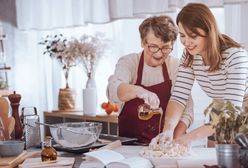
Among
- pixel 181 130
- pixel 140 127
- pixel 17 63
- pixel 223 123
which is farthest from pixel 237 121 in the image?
pixel 17 63

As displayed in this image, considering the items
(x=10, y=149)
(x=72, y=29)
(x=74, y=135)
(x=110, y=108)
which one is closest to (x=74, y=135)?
(x=74, y=135)

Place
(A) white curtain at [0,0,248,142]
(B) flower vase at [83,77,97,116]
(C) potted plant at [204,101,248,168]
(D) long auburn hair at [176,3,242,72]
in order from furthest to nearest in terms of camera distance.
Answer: (B) flower vase at [83,77,97,116], (A) white curtain at [0,0,248,142], (D) long auburn hair at [176,3,242,72], (C) potted plant at [204,101,248,168]

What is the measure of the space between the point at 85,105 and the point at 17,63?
44.3 inches

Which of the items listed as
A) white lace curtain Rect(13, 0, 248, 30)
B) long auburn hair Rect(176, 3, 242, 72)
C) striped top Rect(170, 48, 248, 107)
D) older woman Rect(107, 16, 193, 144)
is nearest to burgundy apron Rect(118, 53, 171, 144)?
older woman Rect(107, 16, 193, 144)

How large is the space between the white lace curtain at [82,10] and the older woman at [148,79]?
1.96 ft

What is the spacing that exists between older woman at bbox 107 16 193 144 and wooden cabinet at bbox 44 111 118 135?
0.75 metres

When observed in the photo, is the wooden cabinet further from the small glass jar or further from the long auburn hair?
the long auburn hair

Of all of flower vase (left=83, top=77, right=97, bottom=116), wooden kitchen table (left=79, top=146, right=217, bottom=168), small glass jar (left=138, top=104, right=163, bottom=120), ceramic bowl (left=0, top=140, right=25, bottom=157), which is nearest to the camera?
wooden kitchen table (left=79, top=146, right=217, bottom=168)

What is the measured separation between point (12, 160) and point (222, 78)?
34.8 inches

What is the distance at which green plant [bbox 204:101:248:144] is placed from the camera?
42.6 inches

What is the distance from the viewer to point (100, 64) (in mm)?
3145

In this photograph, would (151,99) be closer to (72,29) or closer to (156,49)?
(156,49)

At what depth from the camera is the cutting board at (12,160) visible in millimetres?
1345

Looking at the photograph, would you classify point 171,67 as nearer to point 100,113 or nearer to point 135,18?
point 135,18
